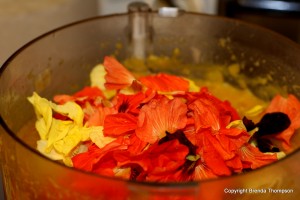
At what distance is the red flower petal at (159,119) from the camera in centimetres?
41

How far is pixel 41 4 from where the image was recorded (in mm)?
631

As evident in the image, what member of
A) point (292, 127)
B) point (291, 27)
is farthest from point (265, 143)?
point (291, 27)

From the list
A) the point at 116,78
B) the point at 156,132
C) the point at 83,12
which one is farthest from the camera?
the point at 83,12

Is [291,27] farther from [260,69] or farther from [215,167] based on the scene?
[215,167]

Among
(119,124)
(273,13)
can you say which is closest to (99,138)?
(119,124)

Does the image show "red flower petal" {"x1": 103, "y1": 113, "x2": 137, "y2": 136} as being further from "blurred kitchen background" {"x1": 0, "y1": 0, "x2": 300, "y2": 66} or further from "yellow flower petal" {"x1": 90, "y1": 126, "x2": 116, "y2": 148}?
"blurred kitchen background" {"x1": 0, "y1": 0, "x2": 300, "y2": 66}

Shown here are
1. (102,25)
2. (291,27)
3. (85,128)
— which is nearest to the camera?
(85,128)

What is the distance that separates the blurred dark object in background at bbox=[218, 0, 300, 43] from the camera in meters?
0.73

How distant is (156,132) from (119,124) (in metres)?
0.04

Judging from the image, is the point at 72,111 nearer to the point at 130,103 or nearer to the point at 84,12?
the point at 130,103

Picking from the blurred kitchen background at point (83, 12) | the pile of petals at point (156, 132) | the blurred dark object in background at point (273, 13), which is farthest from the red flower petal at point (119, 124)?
the blurred dark object in background at point (273, 13)

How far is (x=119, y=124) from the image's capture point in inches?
16.8

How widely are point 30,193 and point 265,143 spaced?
→ 9.0 inches

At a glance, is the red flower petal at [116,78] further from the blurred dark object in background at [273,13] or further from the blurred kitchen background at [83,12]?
the blurred dark object in background at [273,13]
